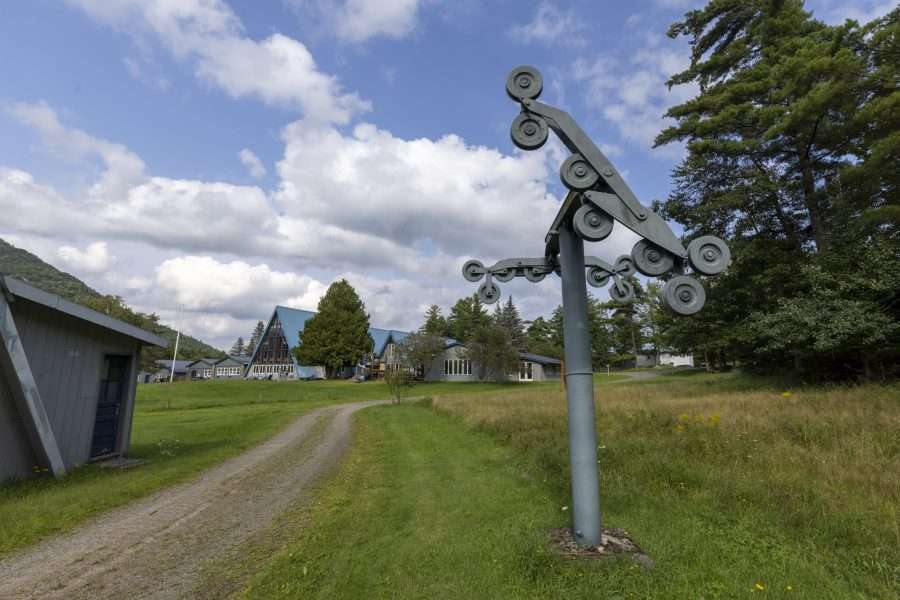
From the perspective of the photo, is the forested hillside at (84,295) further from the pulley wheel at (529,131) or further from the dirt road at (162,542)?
the pulley wheel at (529,131)

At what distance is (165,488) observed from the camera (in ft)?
25.9

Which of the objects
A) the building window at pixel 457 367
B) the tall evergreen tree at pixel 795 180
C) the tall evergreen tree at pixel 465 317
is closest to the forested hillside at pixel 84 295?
the tall evergreen tree at pixel 795 180

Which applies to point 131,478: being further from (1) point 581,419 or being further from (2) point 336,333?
(2) point 336,333

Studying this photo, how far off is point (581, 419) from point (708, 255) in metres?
1.81

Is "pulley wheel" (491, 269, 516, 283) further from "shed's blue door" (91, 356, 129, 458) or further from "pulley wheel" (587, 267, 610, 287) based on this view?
"shed's blue door" (91, 356, 129, 458)

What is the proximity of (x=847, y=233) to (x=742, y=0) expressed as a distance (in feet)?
39.1

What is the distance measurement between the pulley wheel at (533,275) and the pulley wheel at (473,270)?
1.72ft

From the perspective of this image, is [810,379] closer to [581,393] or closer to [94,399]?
[581,393]

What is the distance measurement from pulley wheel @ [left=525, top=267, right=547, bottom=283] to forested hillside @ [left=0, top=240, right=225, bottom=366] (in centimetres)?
825

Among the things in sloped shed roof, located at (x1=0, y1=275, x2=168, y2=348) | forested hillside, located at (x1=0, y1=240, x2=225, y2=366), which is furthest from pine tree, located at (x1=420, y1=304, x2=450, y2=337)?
sloped shed roof, located at (x1=0, y1=275, x2=168, y2=348)

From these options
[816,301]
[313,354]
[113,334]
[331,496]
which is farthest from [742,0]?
[313,354]

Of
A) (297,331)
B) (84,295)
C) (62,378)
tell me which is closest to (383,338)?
(297,331)

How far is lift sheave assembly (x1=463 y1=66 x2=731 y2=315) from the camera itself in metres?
3.26

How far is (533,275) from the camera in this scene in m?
5.29
